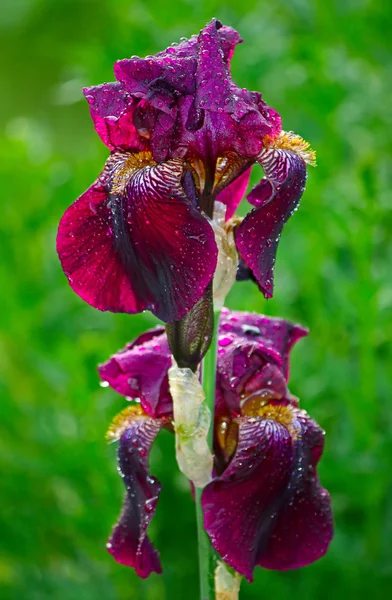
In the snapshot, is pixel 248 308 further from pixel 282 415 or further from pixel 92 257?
pixel 92 257

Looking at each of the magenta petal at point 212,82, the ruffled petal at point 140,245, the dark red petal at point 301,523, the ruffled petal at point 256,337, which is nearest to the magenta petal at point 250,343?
the ruffled petal at point 256,337

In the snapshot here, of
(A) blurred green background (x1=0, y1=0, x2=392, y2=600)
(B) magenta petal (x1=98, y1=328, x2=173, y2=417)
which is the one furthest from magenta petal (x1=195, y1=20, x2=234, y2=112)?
(A) blurred green background (x1=0, y1=0, x2=392, y2=600)

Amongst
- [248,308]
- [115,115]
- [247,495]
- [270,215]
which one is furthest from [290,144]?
[248,308]

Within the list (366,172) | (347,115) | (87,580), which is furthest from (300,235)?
(87,580)

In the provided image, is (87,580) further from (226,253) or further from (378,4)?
(378,4)

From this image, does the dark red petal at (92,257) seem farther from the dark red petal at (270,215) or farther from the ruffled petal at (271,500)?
the ruffled petal at (271,500)

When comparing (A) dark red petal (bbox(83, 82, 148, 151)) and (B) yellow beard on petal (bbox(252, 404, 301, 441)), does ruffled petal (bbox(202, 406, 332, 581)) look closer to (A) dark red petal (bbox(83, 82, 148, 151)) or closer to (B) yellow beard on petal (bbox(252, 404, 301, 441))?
(B) yellow beard on petal (bbox(252, 404, 301, 441))
